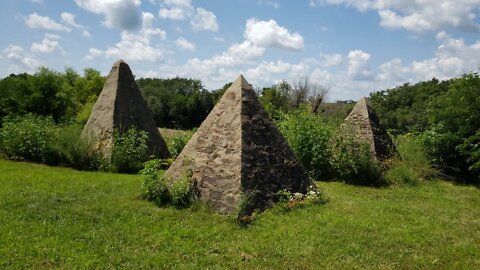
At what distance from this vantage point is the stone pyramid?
26.9ft

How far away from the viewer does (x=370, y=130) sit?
13961 millimetres

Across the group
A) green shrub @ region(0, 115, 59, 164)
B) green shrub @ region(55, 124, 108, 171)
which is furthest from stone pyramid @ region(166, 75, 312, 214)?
green shrub @ region(0, 115, 59, 164)

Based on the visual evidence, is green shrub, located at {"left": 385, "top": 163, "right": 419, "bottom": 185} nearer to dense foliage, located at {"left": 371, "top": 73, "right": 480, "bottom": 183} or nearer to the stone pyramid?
dense foliage, located at {"left": 371, "top": 73, "right": 480, "bottom": 183}

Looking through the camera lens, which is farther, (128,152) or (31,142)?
(31,142)

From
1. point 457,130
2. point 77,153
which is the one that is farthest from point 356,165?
point 77,153

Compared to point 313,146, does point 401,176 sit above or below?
below

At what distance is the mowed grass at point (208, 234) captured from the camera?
5.96 m

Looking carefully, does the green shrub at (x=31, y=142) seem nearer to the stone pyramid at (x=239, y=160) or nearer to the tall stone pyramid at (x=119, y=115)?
the tall stone pyramid at (x=119, y=115)

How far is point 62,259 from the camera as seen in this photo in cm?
568

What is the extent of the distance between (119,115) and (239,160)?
6080 mm

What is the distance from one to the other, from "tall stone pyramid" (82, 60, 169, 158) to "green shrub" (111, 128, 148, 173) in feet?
0.84

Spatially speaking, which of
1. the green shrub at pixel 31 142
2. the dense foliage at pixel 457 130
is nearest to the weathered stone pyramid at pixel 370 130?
the dense foliage at pixel 457 130

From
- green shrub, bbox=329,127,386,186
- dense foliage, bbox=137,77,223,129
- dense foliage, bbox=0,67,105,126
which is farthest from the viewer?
dense foliage, bbox=137,77,223,129

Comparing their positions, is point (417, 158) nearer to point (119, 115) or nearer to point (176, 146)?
point (176, 146)
